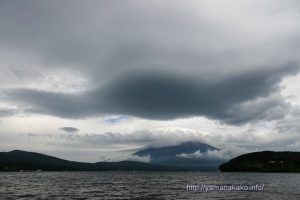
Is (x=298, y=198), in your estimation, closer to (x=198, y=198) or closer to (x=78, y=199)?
(x=198, y=198)

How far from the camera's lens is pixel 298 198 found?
78.1 m

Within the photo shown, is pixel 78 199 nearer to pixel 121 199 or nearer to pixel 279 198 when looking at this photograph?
pixel 121 199

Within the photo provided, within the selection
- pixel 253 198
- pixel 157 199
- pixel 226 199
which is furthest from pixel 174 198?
pixel 253 198

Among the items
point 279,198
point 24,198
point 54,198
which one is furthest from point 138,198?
point 279,198

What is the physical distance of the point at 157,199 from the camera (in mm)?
76562

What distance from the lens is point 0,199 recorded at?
2958 inches

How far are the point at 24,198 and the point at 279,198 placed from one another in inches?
2221

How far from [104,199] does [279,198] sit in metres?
38.9

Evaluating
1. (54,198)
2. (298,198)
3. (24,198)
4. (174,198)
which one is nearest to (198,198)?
(174,198)

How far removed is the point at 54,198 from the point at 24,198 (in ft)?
21.2

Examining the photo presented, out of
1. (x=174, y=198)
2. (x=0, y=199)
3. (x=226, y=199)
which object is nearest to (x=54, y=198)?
(x=0, y=199)

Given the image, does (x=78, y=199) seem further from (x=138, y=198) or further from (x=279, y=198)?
(x=279, y=198)

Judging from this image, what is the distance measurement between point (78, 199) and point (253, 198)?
3852 cm

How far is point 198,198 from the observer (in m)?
78.4
